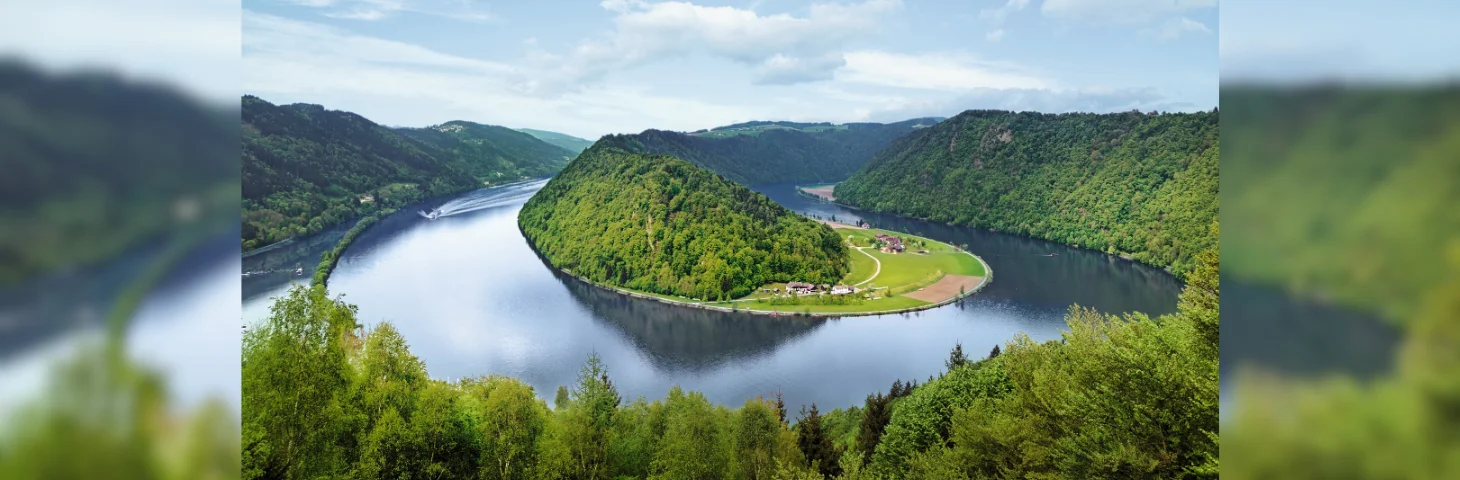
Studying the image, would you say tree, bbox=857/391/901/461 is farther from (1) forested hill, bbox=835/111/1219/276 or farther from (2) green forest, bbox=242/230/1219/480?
(1) forested hill, bbox=835/111/1219/276

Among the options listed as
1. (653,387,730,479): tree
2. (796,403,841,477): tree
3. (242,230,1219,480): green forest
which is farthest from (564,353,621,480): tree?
(796,403,841,477): tree

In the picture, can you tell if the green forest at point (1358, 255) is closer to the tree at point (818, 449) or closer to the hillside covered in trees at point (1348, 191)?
the hillside covered in trees at point (1348, 191)


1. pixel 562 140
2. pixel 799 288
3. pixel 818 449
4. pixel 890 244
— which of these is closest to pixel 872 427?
pixel 818 449

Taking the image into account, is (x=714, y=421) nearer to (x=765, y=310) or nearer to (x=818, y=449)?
(x=818, y=449)

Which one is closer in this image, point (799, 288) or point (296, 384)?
point (296, 384)

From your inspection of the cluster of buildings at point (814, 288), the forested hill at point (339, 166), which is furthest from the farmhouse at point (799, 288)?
the forested hill at point (339, 166)

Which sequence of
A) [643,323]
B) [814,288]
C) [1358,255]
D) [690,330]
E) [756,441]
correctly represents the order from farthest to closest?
[814,288] < [643,323] < [690,330] < [756,441] < [1358,255]
